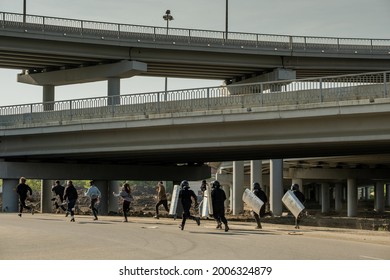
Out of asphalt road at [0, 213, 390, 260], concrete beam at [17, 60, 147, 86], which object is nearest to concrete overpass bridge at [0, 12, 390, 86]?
concrete beam at [17, 60, 147, 86]

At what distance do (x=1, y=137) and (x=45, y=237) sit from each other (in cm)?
2509

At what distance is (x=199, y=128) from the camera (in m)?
36.0

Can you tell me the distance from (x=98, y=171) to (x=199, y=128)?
1501 cm

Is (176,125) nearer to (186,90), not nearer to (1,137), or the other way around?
(186,90)

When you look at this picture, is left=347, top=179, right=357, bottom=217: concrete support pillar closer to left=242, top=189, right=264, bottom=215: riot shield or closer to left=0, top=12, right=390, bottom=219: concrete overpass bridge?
left=0, top=12, right=390, bottom=219: concrete overpass bridge

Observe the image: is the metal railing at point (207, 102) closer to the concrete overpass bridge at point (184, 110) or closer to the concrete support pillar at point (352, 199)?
the concrete overpass bridge at point (184, 110)

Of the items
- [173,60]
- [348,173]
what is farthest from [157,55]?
[348,173]

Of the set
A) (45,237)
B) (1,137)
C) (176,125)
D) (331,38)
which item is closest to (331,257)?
(45,237)

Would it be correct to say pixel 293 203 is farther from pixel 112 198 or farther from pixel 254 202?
pixel 112 198

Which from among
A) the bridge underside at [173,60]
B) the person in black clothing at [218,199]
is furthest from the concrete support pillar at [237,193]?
the person in black clothing at [218,199]

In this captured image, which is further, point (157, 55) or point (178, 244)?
point (157, 55)

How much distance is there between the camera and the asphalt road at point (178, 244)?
49.3 ft

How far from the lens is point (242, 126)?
34.6 m

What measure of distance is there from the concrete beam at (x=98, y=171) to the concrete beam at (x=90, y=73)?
615 centimetres
